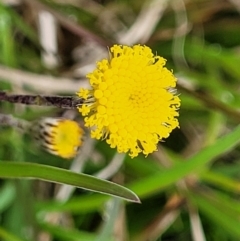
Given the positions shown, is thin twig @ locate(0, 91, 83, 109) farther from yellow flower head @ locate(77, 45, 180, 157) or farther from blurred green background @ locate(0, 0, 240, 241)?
blurred green background @ locate(0, 0, 240, 241)

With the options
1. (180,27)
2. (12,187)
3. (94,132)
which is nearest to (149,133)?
(94,132)

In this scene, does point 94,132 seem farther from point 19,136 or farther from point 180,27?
point 180,27

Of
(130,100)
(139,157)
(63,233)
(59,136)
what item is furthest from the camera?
(139,157)

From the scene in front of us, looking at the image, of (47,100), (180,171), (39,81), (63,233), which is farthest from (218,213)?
(47,100)

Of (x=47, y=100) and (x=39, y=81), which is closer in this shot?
(x=47, y=100)

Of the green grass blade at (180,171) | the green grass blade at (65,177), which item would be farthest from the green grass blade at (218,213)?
the green grass blade at (65,177)

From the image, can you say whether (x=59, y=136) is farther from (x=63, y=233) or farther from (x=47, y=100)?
(x=63, y=233)

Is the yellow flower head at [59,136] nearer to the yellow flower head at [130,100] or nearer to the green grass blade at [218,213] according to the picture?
the yellow flower head at [130,100]
